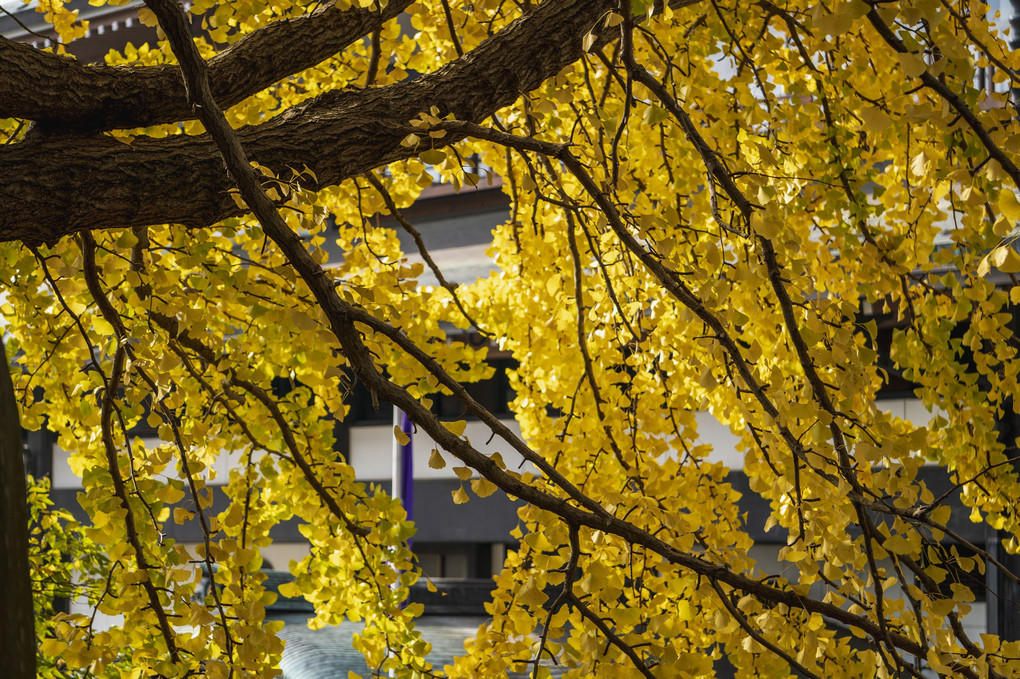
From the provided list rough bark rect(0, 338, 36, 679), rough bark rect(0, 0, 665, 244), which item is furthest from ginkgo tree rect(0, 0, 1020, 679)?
rough bark rect(0, 338, 36, 679)

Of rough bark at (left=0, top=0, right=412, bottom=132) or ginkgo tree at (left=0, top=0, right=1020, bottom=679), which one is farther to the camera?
rough bark at (left=0, top=0, right=412, bottom=132)

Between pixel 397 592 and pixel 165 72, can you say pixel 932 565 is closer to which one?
pixel 397 592

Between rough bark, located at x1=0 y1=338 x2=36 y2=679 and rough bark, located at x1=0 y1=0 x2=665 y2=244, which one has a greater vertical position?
rough bark, located at x1=0 y1=0 x2=665 y2=244

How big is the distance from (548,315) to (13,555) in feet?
5.08

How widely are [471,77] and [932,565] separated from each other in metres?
0.84

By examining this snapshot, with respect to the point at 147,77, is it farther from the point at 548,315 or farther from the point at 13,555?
the point at 548,315

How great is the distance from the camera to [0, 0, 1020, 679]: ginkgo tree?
100 cm

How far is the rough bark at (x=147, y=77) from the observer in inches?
45.2

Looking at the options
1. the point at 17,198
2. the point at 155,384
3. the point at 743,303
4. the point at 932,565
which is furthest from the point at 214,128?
the point at 743,303

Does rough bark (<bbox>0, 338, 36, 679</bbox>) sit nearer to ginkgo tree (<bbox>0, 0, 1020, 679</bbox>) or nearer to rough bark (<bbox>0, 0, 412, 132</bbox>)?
ginkgo tree (<bbox>0, 0, 1020, 679</bbox>)

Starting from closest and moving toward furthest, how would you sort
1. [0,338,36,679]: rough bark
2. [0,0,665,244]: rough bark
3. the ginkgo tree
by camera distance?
[0,338,36,679]: rough bark < the ginkgo tree < [0,0,665,244]: rough bark

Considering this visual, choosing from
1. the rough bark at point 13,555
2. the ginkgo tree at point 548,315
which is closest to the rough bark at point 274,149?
the ginkgo tree at point 548,315

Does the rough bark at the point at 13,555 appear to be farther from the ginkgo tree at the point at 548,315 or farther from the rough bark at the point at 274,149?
the rough bark at the point at 274,149

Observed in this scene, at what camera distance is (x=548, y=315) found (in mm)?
2160
